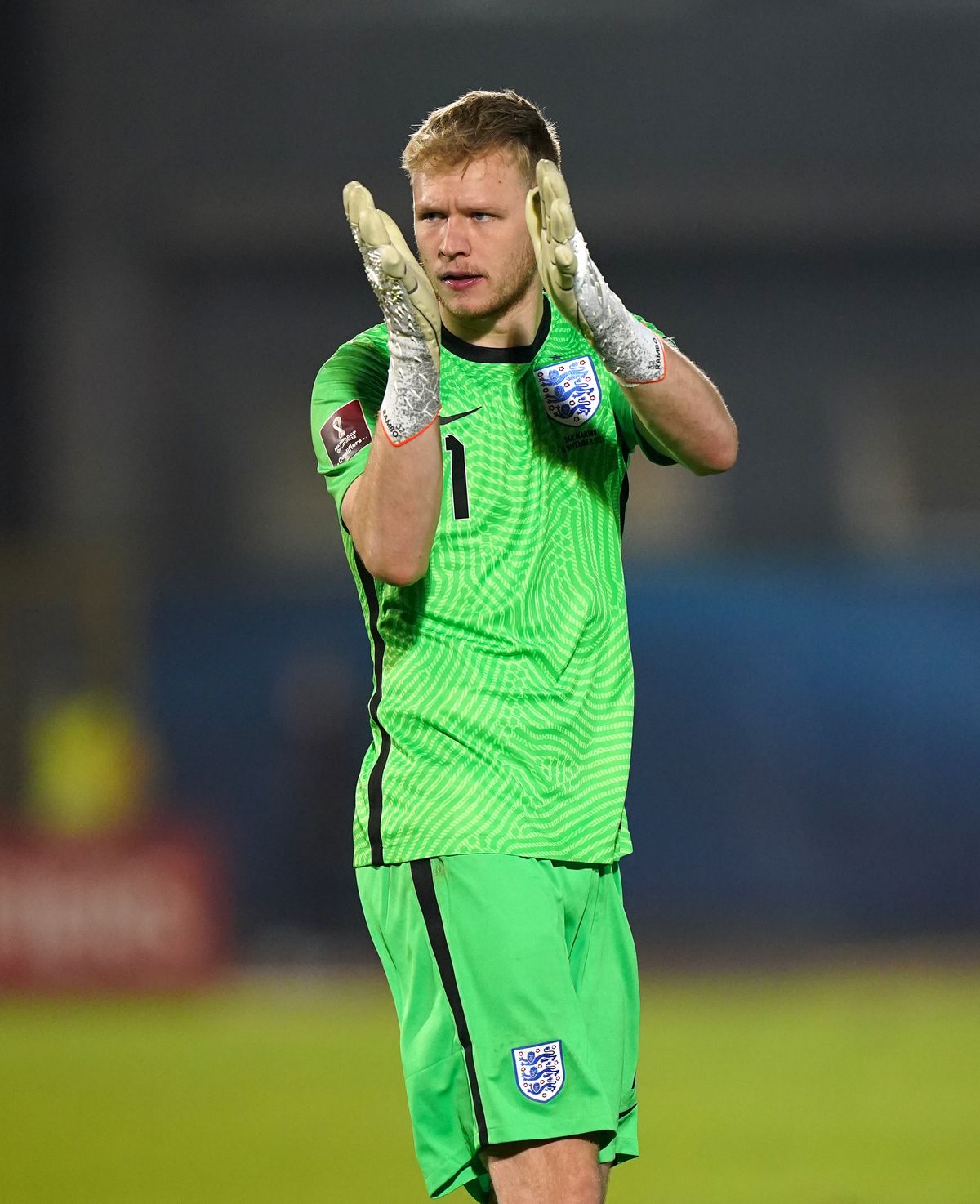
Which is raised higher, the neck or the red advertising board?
the neck

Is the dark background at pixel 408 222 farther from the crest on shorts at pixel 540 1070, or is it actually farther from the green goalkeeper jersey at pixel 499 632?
the crest on shorts at pixel 540 1070

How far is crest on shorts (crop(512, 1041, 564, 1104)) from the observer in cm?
311

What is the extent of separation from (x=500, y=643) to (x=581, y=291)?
0.62 metres

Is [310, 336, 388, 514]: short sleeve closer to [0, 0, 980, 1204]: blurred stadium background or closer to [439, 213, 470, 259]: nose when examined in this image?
[439, 213, 470, 259]: nose

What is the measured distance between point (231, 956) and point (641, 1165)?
621 cm

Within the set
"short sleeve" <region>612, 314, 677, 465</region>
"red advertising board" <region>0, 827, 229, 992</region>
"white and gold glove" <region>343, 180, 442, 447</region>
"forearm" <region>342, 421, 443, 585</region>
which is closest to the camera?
"white and gold glove" <region>343, 180, 442, 447</region>

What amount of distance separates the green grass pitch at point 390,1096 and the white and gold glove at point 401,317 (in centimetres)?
362

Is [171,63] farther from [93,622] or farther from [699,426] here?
[699,426]

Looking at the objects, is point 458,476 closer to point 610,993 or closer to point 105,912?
point 610,993

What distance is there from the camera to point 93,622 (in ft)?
44.7

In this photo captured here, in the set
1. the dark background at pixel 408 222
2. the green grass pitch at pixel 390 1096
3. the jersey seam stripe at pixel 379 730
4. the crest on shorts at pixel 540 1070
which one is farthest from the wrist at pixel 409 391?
the dark background at pixel 408 222

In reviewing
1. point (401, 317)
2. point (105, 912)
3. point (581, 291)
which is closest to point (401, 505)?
point (401, 317)

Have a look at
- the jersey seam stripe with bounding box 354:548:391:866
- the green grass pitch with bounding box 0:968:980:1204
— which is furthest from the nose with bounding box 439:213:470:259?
the green grass pitch with bounding box 0:968:980:1204

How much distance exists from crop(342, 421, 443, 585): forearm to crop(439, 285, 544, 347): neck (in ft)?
1.16
